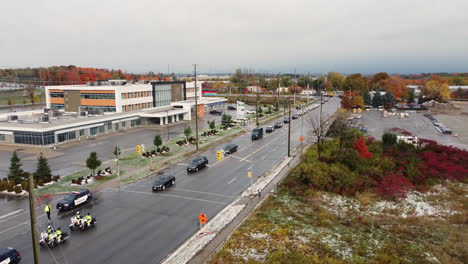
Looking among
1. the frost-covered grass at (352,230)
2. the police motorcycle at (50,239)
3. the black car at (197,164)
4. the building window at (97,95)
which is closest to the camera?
the frost-covered grass at (352,230)

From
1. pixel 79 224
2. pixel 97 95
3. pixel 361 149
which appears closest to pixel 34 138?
pixel 97 95

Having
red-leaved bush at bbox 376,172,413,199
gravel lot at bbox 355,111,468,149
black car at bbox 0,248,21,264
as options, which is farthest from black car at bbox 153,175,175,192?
gravel lot at bbox 355,111,468,149

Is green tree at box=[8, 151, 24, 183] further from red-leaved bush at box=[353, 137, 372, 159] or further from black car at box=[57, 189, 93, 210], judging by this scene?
red-leaved bush at box=[353, 137, 372, 159]

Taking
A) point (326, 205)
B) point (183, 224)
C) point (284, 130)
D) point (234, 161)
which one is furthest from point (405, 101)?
point (183, 224)

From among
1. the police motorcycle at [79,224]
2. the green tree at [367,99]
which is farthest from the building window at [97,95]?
the green tree at [367,99]

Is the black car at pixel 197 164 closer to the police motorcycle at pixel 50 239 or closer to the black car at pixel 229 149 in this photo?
the black car at pixel 229 149
